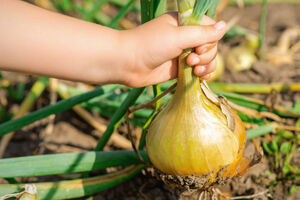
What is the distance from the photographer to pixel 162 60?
29.1 inches

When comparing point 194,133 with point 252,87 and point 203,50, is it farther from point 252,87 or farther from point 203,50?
point 252,87

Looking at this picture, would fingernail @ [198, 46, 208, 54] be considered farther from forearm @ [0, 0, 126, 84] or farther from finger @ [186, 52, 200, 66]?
forearm @ [0, 0, 126, 84]

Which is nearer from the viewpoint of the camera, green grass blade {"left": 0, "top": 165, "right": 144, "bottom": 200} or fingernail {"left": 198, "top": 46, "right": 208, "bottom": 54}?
fingernail {"left": 198, "top": 46, "right": 208, "bottom": 54}

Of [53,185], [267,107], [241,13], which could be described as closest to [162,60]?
[53,185]

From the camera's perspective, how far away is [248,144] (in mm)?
1214

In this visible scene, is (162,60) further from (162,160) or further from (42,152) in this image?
(42,152)

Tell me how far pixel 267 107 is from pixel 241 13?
1.30 meters

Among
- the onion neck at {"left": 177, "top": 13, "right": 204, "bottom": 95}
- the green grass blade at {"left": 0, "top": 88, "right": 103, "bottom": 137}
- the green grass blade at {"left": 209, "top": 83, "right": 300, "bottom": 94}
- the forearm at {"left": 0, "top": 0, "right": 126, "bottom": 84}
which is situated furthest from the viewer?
the green grass blade at {"left": 209, "top": 83, "right": 300, "bottom": 94}

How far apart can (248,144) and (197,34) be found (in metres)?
0.67

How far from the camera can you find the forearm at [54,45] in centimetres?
64

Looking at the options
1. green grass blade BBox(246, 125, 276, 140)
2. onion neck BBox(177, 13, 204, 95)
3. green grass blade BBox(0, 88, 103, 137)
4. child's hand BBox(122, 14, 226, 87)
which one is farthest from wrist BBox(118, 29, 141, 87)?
green grass blade BBox(246, 125, 276, 140)

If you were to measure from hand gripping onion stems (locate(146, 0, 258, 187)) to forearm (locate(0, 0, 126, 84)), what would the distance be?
0.54ft

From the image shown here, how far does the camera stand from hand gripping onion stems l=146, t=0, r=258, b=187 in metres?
0.72

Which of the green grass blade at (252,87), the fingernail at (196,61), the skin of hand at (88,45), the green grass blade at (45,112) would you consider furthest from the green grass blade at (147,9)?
the green grass blade at (252,87)
